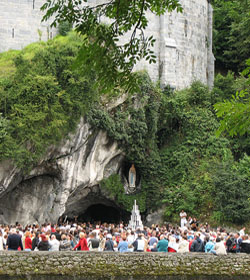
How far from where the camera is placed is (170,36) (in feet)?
138

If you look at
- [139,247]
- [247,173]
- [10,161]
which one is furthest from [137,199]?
[139,247]

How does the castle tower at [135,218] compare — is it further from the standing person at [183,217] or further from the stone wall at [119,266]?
the stone wall at [119,266]

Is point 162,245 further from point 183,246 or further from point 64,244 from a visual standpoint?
point 64,244

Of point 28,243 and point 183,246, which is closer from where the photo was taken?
Answer: point 28,243

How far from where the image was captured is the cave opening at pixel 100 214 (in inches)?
1507

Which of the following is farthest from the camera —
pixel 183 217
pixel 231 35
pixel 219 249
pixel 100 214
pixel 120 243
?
pixel 231 35

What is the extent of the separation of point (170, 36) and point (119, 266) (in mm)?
27171

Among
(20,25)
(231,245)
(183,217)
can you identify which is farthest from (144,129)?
(231,245)

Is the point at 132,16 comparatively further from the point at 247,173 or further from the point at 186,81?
the point at 186,81

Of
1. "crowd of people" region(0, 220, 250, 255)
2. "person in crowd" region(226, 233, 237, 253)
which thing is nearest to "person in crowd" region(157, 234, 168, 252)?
"crowd of people" region(0, 220, 250, 255)

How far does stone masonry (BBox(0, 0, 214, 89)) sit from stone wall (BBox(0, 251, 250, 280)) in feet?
68.0

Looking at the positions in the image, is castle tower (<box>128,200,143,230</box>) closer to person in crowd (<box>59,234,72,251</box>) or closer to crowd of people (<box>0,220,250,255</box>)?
crowd of people (<box>0,220,250,255</box>)

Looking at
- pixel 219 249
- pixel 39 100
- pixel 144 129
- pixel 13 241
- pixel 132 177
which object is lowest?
pixel 219 249

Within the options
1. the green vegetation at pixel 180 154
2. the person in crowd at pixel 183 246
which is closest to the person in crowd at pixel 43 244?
the person in crowd at pixel 183 246
